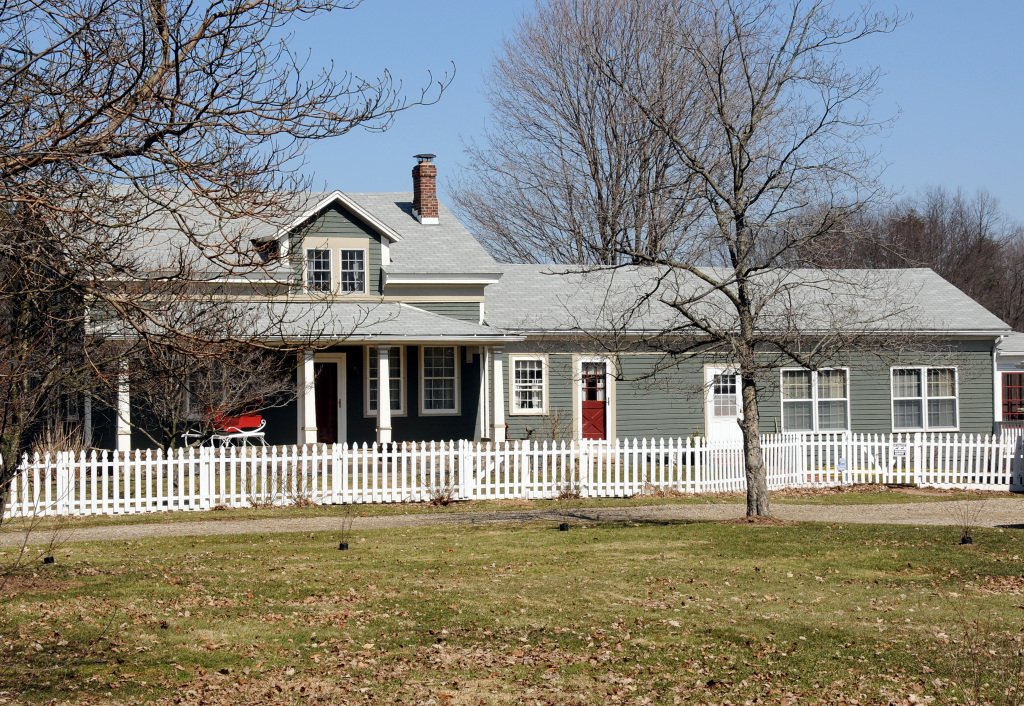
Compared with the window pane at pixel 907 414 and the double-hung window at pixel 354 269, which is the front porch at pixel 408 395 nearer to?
the double-hung window at pixel 354 269

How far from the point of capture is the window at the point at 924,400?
27.5 meters

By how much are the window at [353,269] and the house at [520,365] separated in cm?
3

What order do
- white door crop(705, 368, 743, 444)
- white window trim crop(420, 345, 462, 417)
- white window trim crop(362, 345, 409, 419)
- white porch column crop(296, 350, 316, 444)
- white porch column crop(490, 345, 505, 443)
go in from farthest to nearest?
white door crop(705, 368, 743, 444)
white window trim crop(420, 345, 462, 417)
white window trim crop(362, 345, 409, 419)
white porch column crop(490, 345, 505, 443)
white porch column crop(296, 350, 316, 444)

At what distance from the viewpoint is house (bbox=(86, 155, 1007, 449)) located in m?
24.6

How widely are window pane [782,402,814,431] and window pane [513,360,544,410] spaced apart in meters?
6.26

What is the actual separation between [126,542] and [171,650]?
5.86m

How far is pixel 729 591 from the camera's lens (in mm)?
10078

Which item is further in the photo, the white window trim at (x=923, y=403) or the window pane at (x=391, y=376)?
the white window trim at (x=923, y=403)

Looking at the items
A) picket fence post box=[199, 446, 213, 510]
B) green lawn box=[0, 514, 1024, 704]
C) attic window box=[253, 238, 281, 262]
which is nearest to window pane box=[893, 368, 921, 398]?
green lawn box=[0, 514, 1024, 704]

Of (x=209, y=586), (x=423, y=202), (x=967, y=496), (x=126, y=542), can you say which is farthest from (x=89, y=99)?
(x=423, y=202)

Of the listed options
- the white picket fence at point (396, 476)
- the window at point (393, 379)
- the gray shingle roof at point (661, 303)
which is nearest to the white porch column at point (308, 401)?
the white picket fence at point (396, 476)

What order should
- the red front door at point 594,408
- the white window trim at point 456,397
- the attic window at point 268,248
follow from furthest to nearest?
the red front door at point 594,408 → the white window trim at point 456,397 → the attic window at point 268,248

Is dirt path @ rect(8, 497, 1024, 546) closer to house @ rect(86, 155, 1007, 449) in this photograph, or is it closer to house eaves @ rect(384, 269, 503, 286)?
house @ rect(86, 155, 1007, 449)

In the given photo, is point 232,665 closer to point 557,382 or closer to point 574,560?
point 574,560
